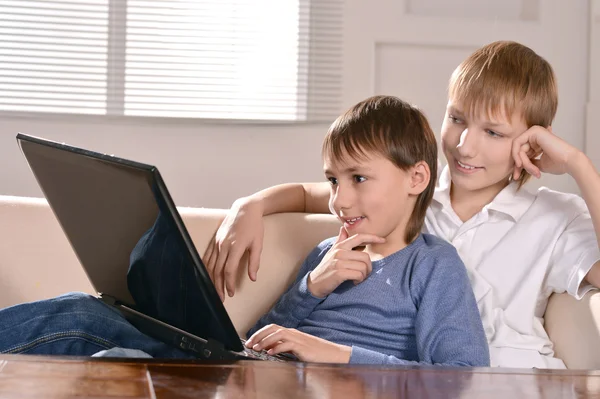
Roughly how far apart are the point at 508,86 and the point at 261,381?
985 millimetres

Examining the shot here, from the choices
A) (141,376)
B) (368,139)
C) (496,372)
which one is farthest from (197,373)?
(368,139)

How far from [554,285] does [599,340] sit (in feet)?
0.44

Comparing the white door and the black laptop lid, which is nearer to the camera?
the black laptop lid

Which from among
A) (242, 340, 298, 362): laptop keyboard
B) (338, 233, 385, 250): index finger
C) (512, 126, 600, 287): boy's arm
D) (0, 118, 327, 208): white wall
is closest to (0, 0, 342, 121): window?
(0, 118, 327, 208): white wall

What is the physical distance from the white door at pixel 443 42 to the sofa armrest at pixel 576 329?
1457 millimetres

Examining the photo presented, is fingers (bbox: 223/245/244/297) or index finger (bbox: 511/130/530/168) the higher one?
index finger (bbox: 511/130/530/168)

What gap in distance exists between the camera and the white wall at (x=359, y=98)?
279 centimetres

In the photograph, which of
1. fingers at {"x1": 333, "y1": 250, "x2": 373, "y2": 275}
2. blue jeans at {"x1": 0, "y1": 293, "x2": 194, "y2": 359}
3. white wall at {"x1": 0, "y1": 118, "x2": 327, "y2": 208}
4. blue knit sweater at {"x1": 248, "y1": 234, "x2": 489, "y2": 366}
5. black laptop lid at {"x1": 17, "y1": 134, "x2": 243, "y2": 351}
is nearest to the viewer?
black laptop lid at {"x1": 17, "y1": 134, "x2": 243, "y2": 351}

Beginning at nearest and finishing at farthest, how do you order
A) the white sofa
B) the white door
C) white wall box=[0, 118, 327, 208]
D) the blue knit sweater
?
the blue knit sweater < the white sofa < white wall box=[0, 118, 327, 208] < the white door

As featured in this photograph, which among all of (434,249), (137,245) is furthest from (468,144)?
(137,245)

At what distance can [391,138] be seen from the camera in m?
1.46

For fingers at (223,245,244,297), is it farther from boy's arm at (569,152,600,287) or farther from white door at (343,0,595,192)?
white door at (343,0,595,192)

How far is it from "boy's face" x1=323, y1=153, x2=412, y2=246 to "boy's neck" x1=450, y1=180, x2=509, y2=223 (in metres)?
0.22

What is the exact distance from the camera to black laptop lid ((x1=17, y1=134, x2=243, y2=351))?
977 millimetres
